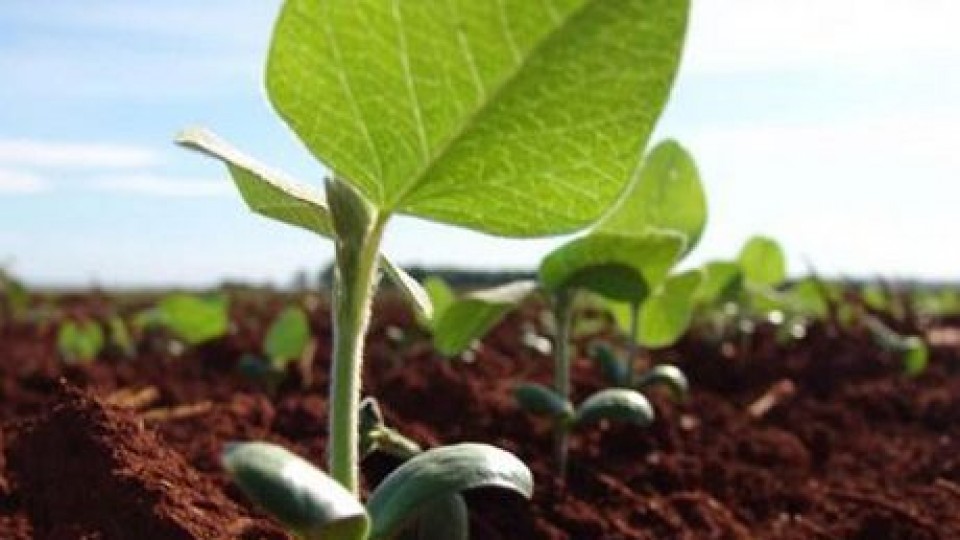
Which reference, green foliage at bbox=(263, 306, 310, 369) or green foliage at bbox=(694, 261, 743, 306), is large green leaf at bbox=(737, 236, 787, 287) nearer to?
green foliage at bbox=(694, 261, 743, 306)

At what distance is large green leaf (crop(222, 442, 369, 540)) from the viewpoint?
1224mm

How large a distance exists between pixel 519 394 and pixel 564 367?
0.11m

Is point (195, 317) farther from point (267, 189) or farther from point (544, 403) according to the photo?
point (267, 189)

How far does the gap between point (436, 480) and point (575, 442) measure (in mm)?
1696

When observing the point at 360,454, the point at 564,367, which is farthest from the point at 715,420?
the point at 360,454

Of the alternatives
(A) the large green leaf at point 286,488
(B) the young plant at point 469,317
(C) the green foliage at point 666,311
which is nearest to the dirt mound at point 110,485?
(A) the large green leaf at point 286,488

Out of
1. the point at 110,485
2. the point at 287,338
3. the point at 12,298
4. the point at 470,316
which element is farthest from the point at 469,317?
the point at 12,298

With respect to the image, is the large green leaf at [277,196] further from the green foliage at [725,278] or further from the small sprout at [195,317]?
the small sprout at [195,317]

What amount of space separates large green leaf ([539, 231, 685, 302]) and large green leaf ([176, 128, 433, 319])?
1.06 meters

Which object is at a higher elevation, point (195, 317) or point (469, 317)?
point (469, 317)

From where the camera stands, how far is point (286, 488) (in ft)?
4.02

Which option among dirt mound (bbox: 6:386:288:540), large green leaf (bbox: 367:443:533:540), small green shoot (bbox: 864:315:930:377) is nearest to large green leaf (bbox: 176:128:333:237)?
large green leaf (bbox: 367:443:533:540)

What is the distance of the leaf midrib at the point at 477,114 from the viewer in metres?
1.26

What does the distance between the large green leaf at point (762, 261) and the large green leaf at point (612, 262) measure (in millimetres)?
2302
